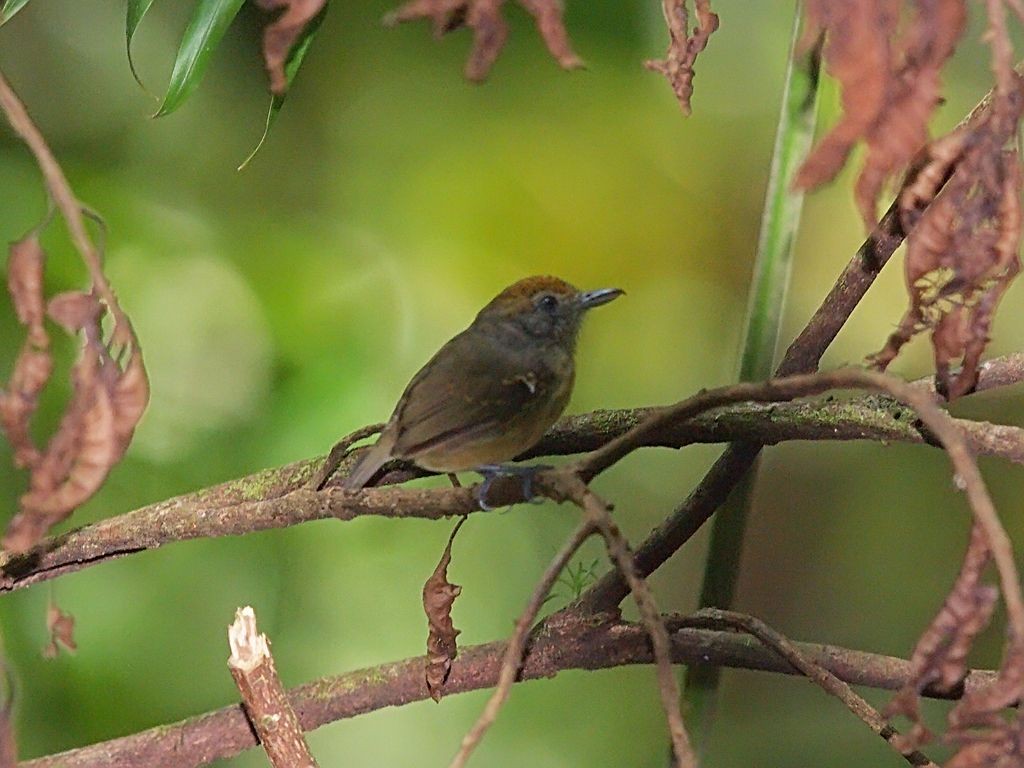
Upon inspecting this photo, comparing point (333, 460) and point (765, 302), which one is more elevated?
point (765, 302)

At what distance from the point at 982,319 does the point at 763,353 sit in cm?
74

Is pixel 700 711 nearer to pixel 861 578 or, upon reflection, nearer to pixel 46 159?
pixel 861 578

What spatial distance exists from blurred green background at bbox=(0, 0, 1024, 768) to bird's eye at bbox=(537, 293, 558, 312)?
41 cm

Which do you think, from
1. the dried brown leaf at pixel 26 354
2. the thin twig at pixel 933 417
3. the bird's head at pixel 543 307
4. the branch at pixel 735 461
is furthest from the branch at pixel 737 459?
the dried brown leaf at pixel 26 354

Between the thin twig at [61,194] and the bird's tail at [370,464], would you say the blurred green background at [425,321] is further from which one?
the thin twig at [61,194]

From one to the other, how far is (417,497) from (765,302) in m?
0.54

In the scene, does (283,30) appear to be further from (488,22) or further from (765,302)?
(765,302)

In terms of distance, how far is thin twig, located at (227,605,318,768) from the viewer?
2.94ft

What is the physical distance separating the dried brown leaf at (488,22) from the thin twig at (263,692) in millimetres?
500

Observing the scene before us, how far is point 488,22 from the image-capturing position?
1.94ft

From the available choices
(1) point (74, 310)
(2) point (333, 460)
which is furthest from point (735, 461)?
(1) point (74, 310)

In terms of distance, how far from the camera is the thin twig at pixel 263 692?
2.94 feet

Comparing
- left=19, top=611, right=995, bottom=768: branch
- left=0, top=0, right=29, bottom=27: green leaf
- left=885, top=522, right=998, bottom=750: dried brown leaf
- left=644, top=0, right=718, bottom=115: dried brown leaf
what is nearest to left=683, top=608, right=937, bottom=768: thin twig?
left=19, top=611, right=995, bottom=768: branch

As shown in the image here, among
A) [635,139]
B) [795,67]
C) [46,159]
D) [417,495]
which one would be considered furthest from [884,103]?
[635,139]
